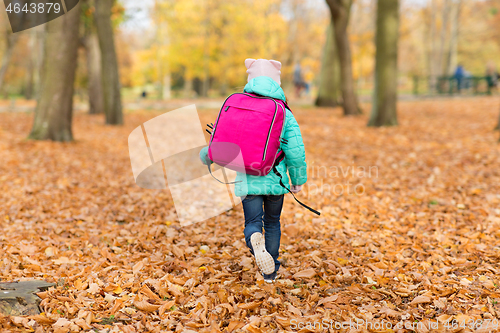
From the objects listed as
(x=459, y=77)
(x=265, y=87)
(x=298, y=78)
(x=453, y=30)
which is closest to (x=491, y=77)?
(x=459, y=77)

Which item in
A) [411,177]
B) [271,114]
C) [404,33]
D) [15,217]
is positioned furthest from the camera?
[404,33]

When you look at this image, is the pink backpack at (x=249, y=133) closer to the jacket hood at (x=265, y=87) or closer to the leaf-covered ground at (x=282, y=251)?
the jacket hood at (x=265, y=87)

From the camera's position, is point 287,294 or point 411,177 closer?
point 287,294

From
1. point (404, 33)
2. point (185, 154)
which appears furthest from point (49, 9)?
point (404, 33)

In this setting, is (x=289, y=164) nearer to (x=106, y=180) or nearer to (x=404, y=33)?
(x=106, y=180)

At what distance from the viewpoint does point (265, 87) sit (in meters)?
2.81

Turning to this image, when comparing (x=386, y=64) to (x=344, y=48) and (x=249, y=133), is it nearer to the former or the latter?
(x=344, y=48)

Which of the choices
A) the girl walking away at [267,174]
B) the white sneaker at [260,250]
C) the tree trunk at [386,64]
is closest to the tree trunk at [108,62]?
the tree trunk at [386,64]

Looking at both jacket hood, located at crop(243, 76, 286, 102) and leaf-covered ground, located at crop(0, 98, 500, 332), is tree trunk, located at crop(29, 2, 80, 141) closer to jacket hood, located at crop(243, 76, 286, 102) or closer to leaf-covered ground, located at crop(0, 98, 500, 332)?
leaf-covered ground, located at crop(0, 98, 500, 332)

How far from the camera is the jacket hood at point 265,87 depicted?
280cm

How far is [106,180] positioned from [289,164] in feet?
15.4

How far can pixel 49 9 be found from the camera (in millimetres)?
9273

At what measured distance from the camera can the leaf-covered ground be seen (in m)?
2.91

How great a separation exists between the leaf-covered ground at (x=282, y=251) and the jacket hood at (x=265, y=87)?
1.63 meters
